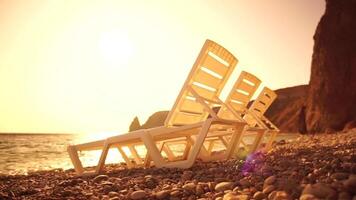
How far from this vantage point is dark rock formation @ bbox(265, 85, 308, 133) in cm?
7161

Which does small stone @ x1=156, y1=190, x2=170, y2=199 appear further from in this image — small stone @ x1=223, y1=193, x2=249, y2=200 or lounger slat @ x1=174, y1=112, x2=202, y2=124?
lounger slat @ x1=174, y1=112, x2=202, y2=124

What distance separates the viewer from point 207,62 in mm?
5492

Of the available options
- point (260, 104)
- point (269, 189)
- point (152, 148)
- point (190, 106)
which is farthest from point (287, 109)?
point (269, 189)

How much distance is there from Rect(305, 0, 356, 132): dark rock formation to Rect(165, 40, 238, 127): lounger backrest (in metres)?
24.5

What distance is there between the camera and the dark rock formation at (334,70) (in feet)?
93.9

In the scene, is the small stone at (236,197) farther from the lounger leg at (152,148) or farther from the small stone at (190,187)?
the lounger leg at (152,148)

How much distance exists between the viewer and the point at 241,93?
25.5ft

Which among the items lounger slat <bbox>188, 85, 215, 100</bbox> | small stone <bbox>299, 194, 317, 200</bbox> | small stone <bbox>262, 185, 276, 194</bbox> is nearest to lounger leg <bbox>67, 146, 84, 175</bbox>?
lounger slat <bbox>188, 85, 215, 100</bbox>

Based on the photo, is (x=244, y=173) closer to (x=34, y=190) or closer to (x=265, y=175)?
(x=265, y=175)

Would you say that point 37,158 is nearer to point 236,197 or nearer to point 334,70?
point 236,197

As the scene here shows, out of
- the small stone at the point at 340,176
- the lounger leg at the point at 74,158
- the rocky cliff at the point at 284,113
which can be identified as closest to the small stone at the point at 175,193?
the small stone at the point at 340,176

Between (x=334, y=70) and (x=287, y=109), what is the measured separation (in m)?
54.9

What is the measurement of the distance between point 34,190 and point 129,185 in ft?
4.47

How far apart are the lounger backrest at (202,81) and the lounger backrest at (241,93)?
999 mm
